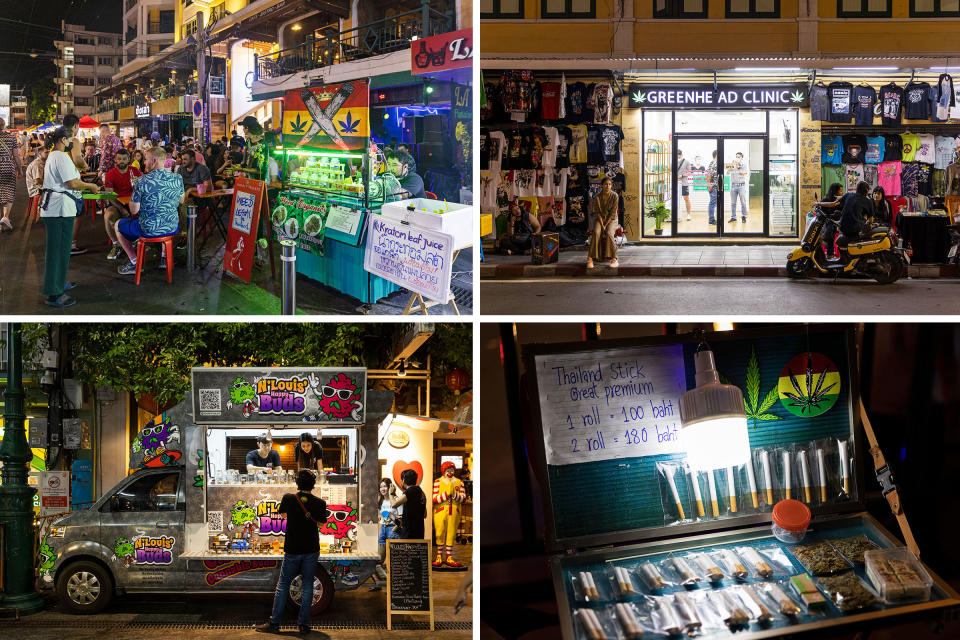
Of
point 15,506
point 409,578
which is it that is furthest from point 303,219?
point 15,506

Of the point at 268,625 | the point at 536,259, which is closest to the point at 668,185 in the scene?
the point at 536,259

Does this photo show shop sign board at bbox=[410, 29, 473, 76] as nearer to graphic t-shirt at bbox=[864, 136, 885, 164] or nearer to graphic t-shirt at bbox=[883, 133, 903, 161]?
graphic t-shirt at bbox=[864, 136, 885, 164]

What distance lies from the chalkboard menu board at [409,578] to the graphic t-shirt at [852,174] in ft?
29.5

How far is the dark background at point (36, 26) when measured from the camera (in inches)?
196

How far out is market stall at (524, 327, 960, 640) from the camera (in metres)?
3.71

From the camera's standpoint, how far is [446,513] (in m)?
7.79

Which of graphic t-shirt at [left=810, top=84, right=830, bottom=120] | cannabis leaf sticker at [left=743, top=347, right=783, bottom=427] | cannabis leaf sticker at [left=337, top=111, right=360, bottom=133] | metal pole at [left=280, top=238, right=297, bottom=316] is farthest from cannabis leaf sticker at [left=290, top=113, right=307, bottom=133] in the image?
graphic t-shirt at [left=810, top=84, right=830, bottom=120]

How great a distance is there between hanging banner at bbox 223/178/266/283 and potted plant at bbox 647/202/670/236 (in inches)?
301

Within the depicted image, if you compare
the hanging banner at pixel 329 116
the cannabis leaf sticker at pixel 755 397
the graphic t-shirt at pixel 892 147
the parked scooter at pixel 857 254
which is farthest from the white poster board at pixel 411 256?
the graphic t-shirt at pixel 892 147

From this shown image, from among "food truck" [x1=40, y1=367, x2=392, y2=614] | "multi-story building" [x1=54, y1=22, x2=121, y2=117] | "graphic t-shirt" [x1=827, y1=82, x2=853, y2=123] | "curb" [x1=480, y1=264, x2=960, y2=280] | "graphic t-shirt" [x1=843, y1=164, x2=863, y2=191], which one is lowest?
"food truck" [x1=40, y1=367, x2=392, y2=614]

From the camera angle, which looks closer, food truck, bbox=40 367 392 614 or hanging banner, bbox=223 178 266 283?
hanging banner, bbox=223 178 266 283

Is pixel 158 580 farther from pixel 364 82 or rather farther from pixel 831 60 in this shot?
pixel 831 60

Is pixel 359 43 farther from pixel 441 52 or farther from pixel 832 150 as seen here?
pixel 832 150

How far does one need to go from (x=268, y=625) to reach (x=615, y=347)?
9.87 ft
